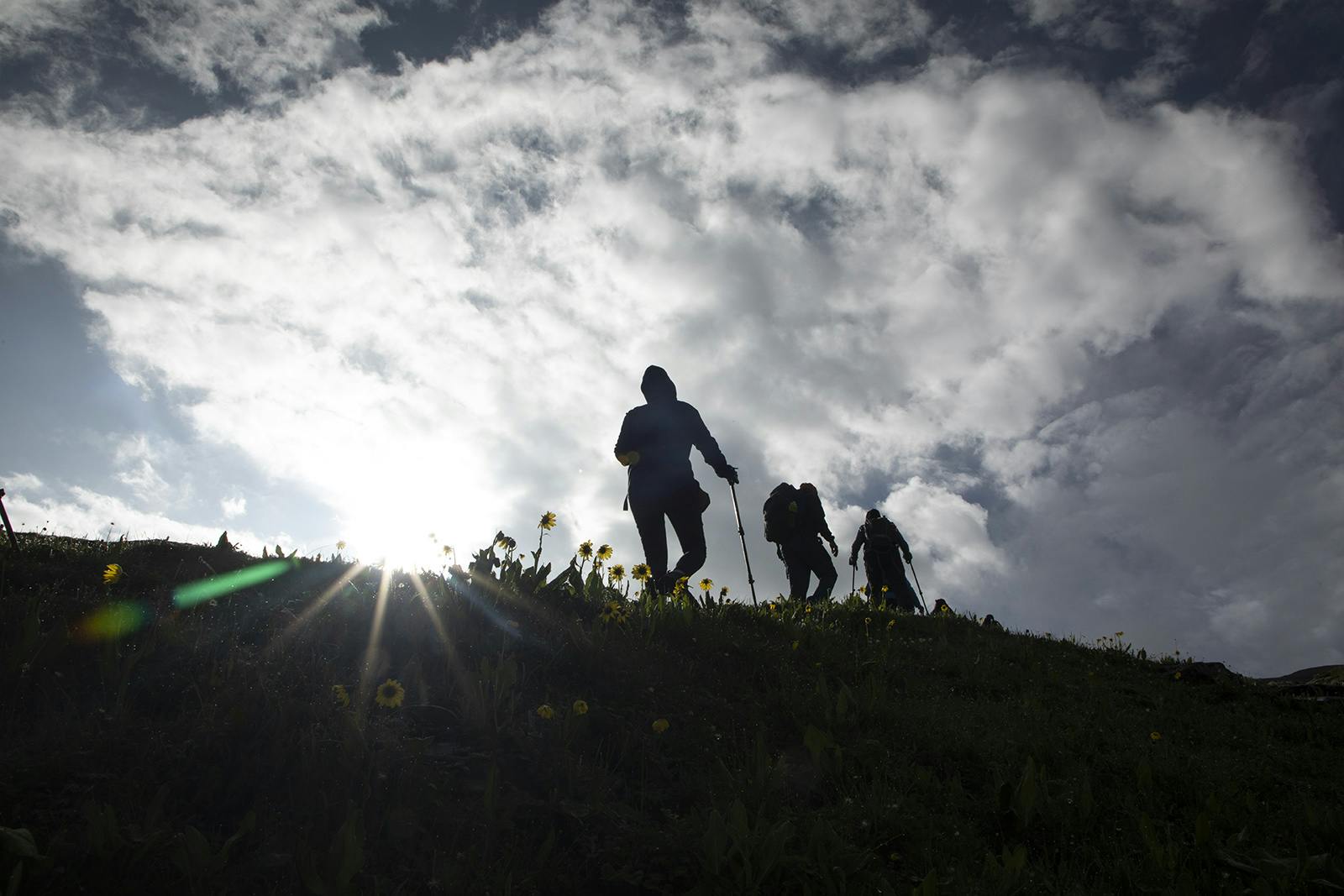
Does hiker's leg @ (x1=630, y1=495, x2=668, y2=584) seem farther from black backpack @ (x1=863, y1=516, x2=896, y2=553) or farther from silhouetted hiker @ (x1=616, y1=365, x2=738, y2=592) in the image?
black backpack @ (x1=863, y1=516, x2=896, y2=553)

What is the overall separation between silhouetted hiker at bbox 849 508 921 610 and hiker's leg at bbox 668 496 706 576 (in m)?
7.47

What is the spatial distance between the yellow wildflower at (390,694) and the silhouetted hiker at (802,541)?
1059 cm

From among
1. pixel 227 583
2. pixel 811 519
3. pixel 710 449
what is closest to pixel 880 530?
pixel 811 519

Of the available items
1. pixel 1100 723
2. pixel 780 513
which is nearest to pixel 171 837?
pixel 1100 723

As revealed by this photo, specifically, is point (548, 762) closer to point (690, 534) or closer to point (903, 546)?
point (690, 534)

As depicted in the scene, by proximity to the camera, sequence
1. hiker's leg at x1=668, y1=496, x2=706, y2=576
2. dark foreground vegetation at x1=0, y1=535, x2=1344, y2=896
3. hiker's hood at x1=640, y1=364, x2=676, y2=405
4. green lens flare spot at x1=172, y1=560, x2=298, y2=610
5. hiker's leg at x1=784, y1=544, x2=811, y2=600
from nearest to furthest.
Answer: dark foreground vegetation at x1=0, y1=535, x2=1344, y2=896 → green lens flare spot at x1=172, y1=560, x2=298, y2=610 → hiker's leg at x1=668, y1=496, x2=706, y2=576 → hiker's hood at x1=640, y1=364, x2=676, y2=405 → hiker's leg at x1=784, y1=544, x2=811, y2=600

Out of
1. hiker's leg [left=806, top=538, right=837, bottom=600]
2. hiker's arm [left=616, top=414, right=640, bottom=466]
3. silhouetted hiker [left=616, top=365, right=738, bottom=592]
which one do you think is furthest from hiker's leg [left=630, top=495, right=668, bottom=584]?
hiker's leg [left=806, top=538, right=837, bottom=600]

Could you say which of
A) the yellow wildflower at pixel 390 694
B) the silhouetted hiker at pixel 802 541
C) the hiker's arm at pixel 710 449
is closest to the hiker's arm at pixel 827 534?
the silhouetted hiker at pixel 802 541

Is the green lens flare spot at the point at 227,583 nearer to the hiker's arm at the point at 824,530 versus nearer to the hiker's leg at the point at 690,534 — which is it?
the hiker's leg at the point at 690,534

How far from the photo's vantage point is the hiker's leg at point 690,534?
8.56m

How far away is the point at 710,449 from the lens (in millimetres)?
9406

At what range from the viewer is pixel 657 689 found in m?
4.85

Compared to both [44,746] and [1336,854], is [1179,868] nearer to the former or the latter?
[1336,854]

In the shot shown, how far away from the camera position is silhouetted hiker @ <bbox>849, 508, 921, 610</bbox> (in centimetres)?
1523
